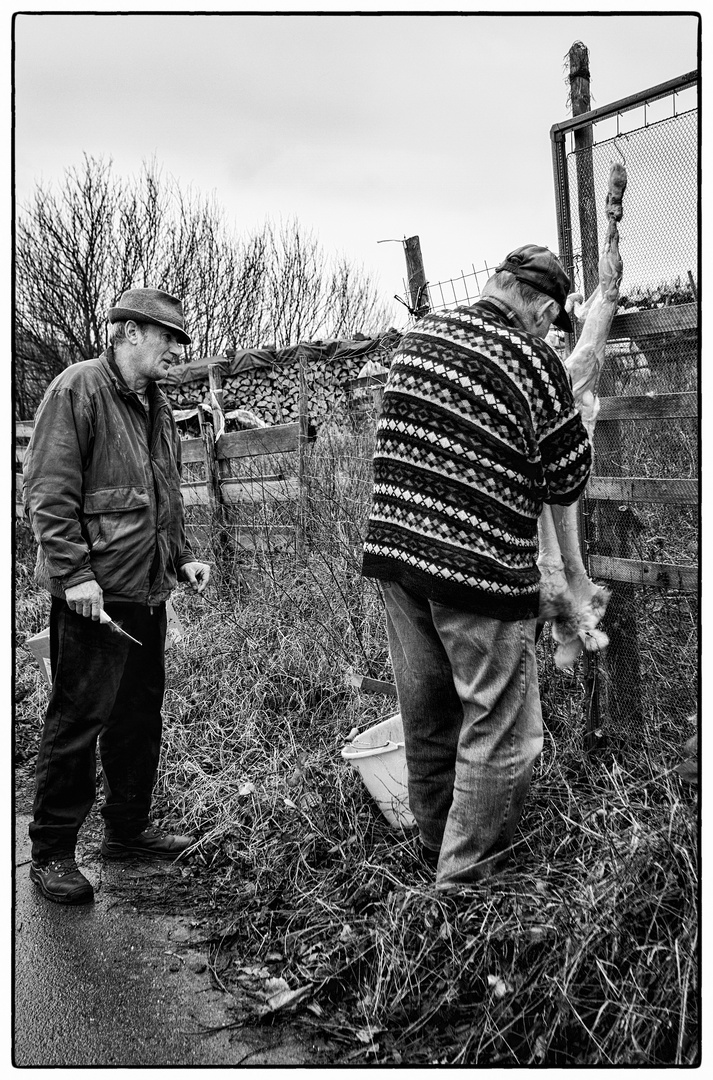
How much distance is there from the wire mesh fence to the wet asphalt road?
65.2 inches

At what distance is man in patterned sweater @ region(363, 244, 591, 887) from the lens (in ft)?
8.05

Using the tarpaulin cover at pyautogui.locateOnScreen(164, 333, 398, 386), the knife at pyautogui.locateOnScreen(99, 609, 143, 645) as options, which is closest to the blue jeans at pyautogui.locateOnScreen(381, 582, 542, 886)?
the knife at pyautogui.locateOnScreen(99, 609, 143, 645)

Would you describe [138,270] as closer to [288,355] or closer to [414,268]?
[288,355]

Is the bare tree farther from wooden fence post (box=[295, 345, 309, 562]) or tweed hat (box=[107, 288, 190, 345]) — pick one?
tweed hat (box=[107, 288, 190, 345])

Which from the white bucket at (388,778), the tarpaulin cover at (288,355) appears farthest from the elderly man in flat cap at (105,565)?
the tarpaulin cover at (288,355)

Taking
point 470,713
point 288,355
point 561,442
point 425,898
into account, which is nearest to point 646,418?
point 561,442

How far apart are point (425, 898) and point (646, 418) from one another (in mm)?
1732

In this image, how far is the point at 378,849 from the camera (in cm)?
311

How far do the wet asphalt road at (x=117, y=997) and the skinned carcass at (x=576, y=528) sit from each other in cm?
144

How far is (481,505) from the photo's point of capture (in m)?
2.46

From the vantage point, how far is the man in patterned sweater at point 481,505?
245cm

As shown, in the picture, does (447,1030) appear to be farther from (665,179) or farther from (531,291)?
(665,179)

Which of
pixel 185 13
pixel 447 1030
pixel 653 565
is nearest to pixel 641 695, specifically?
pixel 653 565

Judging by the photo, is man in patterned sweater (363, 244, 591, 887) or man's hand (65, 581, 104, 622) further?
man's hand (65, 581, 104, 622)
